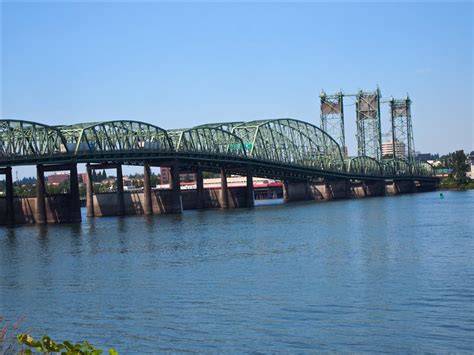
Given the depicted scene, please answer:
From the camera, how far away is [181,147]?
15375cm

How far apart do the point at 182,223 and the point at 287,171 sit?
79014mm

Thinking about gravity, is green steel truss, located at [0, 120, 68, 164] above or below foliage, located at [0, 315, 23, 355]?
above

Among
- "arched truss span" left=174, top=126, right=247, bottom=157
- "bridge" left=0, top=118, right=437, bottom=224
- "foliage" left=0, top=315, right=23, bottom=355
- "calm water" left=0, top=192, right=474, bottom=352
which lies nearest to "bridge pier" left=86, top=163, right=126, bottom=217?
"bridge" left=0, top=118, right=437, bottom=224

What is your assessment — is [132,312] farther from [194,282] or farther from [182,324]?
[194,282]

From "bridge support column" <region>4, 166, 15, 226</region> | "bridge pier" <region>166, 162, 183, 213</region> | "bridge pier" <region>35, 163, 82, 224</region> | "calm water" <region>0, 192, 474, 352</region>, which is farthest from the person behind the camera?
"bridge pier" <region>166, 162, 183, 213</region>

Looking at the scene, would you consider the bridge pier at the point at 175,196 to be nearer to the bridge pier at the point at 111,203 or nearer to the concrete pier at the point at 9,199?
the bridge pier at the point at 111,203

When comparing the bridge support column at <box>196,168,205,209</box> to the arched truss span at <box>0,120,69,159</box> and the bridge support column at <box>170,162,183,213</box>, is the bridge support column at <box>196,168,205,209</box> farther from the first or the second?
the arched truss span at <box>0,120,69,159</box>

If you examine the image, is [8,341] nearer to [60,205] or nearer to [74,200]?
[74,200]

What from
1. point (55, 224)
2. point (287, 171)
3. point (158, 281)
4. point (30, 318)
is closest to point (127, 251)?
point (158, 281)

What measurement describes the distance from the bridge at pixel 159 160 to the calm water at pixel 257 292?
46072mm

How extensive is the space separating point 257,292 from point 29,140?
85.0 metres

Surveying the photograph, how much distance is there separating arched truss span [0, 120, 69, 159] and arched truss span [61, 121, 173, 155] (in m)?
3.18

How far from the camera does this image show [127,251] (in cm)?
6612

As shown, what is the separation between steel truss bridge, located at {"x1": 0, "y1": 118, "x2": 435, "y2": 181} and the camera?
117 meters
